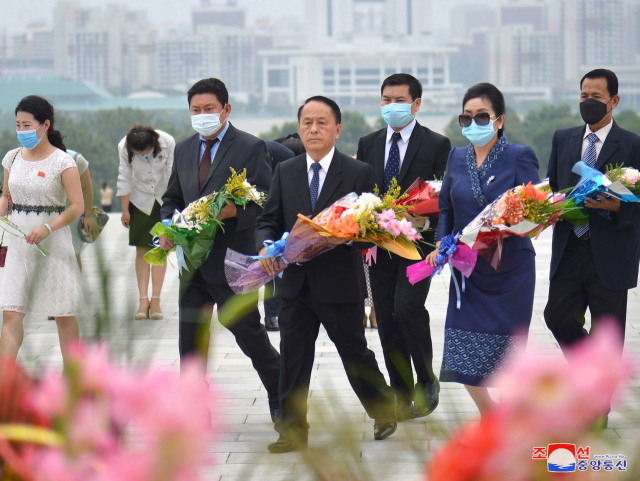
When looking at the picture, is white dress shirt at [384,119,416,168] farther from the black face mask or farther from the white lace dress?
the white lace dress

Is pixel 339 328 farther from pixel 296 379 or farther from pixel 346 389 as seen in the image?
pixel 346 389

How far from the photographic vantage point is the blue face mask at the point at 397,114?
4.34 metres

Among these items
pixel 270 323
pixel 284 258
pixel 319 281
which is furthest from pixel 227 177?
pixel 270 323

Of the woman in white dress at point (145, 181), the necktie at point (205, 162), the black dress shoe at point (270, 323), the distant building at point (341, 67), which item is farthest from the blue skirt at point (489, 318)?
the distant building at point (341, 67)

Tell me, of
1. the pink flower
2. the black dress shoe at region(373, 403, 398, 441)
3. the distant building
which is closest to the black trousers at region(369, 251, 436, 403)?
the black dress shoe at region(373, 403, 398, 441)

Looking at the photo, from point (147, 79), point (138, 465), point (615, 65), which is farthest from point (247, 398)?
point (147, 79)

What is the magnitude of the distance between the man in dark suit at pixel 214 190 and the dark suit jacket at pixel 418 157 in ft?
1.92

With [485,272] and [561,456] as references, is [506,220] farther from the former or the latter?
[561,456]

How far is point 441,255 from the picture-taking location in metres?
3.58

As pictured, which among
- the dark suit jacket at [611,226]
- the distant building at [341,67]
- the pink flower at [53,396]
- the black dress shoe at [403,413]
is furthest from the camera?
the distant building at [341,67]

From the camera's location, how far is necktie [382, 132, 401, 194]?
4.30 m

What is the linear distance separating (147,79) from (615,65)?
3453 inches

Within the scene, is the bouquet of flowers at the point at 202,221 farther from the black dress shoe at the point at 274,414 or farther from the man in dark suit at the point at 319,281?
the black dress shoe at the point at 274,414

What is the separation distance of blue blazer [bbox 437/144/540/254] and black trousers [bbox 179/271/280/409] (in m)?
1.10
